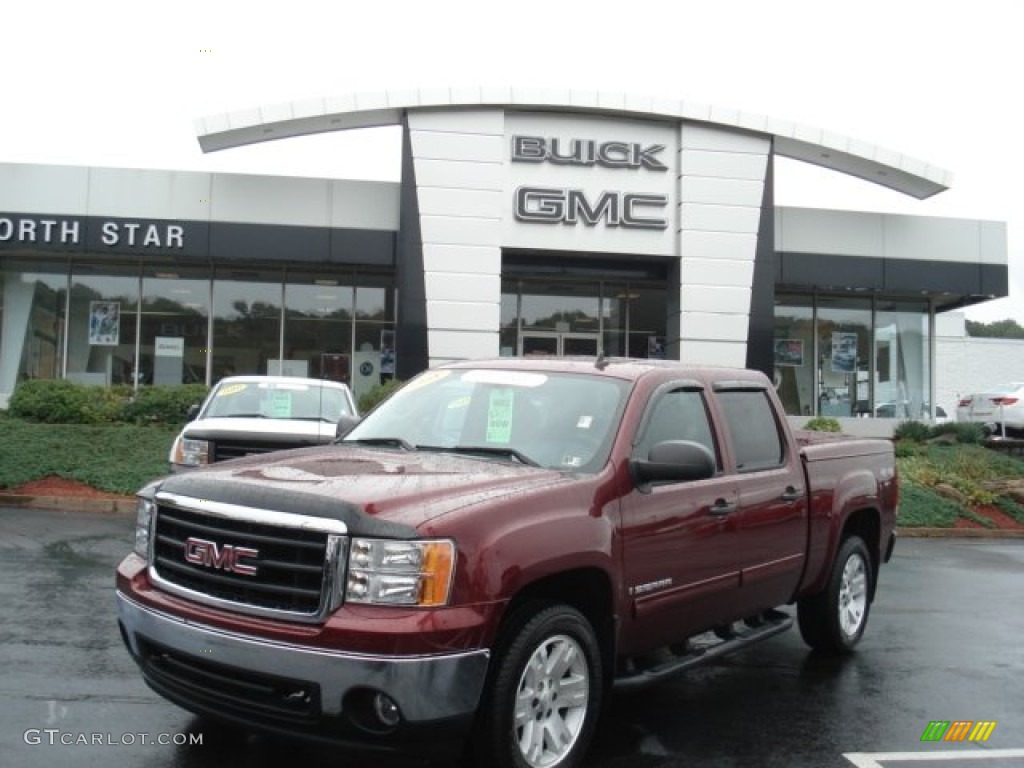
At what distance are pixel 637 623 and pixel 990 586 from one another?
6.90m

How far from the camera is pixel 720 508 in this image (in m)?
5.00

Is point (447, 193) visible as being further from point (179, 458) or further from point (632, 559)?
point (632, 559)

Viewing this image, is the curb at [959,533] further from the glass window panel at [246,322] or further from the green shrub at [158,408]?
the glass window panel at [246,322]

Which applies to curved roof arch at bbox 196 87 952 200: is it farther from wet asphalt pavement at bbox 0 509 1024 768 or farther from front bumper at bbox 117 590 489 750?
front bumper at bbox 117 590 489 750

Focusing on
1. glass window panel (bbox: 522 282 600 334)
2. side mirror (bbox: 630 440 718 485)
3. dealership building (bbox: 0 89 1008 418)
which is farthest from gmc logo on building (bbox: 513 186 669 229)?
side mirror (bbox: 630 440 718 485)

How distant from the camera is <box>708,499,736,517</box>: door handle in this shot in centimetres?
495

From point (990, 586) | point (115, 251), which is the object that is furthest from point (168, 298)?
point (990, 586)

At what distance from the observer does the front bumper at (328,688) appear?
3400 millimetres

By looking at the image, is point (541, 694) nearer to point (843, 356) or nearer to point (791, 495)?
point (791, 495)

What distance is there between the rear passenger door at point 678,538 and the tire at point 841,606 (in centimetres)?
156

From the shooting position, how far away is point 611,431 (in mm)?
4617

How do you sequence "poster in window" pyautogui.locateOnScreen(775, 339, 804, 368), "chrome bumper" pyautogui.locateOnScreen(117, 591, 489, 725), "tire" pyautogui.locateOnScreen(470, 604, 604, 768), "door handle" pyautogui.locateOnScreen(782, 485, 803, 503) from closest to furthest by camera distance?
"chrome bumper" pyautogui.locateOnScreen(117, 591, 489, 725) → "tire" pyautogui.locateOnScreen(470, 604, 604, 768) → "door handle" pyautogui.locateOnScreen(782, 485, 803, 503) → "poster in window" pyautogui.locateOnScreen(775, 339, 804, 368)

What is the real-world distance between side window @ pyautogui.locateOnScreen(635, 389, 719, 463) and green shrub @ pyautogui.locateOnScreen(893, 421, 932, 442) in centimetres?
1755

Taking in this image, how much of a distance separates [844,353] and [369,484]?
23187mm
